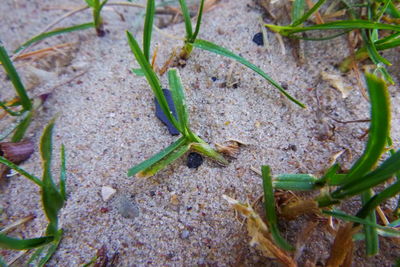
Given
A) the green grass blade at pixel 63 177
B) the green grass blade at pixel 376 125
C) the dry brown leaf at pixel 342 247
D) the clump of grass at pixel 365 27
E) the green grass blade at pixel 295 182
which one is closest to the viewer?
the green grass blade at pixel 376 125

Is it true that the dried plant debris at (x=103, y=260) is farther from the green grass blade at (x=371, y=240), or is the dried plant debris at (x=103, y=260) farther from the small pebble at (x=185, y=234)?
the green grass blade at (x=371, y=240)

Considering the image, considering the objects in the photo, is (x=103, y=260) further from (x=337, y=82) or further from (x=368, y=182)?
(x=337, y=82)

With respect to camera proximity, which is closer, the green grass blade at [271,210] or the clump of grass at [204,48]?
the green grass blade at [271,210]

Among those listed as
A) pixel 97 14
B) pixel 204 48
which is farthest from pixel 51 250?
pixel 97 14

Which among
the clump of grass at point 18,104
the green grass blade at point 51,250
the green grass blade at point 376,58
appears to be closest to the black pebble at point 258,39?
the green grass blade at point 376,58

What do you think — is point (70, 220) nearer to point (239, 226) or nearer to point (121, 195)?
point (121, 195)

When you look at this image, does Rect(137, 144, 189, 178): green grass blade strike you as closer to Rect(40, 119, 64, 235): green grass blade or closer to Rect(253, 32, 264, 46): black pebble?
Rect(40, 119, 64, 235): green grass blade
